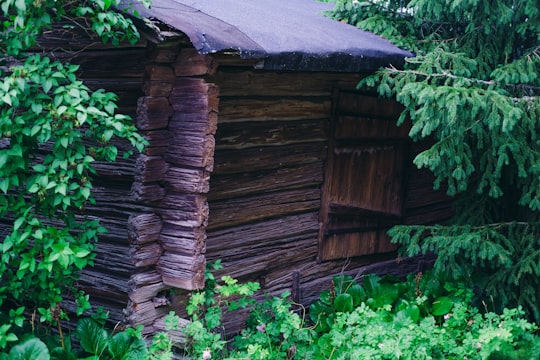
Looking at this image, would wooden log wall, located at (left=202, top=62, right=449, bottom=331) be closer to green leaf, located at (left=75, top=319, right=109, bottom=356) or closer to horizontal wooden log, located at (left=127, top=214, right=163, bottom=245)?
horizontal wooden log, located at (left=127, top=214, right=163, bottom=245)

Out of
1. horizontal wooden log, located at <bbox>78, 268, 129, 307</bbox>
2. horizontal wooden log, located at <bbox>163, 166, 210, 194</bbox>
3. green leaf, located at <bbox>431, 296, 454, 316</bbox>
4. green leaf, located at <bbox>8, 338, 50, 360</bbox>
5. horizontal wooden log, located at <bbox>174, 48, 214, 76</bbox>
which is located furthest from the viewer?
green leaf, located at <bbox>431, 296, 454, 316</bbox>

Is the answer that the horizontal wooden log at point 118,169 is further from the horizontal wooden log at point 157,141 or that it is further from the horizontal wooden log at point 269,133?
the horizontal wooden log at point 269,133

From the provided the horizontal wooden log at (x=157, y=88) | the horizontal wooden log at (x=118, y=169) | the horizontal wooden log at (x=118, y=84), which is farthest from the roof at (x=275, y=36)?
the horizontal wooden log at (x=118, y=169)

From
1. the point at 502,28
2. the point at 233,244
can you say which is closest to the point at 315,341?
the point at 233,244

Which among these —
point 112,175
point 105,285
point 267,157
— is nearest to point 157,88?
point 112,175

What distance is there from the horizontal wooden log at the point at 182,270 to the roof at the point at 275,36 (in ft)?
5.24

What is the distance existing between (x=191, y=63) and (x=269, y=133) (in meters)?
1.35

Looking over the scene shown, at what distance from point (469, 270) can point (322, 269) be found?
154cm

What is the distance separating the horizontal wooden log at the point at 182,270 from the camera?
5168 millimetres

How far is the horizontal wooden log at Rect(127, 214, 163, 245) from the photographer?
5.18 meters

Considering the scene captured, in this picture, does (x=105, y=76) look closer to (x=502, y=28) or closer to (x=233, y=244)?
(x=233, y=244)

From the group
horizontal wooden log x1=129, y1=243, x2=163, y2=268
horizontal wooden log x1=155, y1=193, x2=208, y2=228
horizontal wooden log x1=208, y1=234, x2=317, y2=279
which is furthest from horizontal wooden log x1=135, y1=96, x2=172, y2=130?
horizontal wooden log x1=208, y1=234, x2=317, y2=279

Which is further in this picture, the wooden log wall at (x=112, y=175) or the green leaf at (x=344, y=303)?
the green leaf at (x=344, y=303)

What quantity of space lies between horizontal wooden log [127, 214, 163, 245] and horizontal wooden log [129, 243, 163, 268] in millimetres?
42
